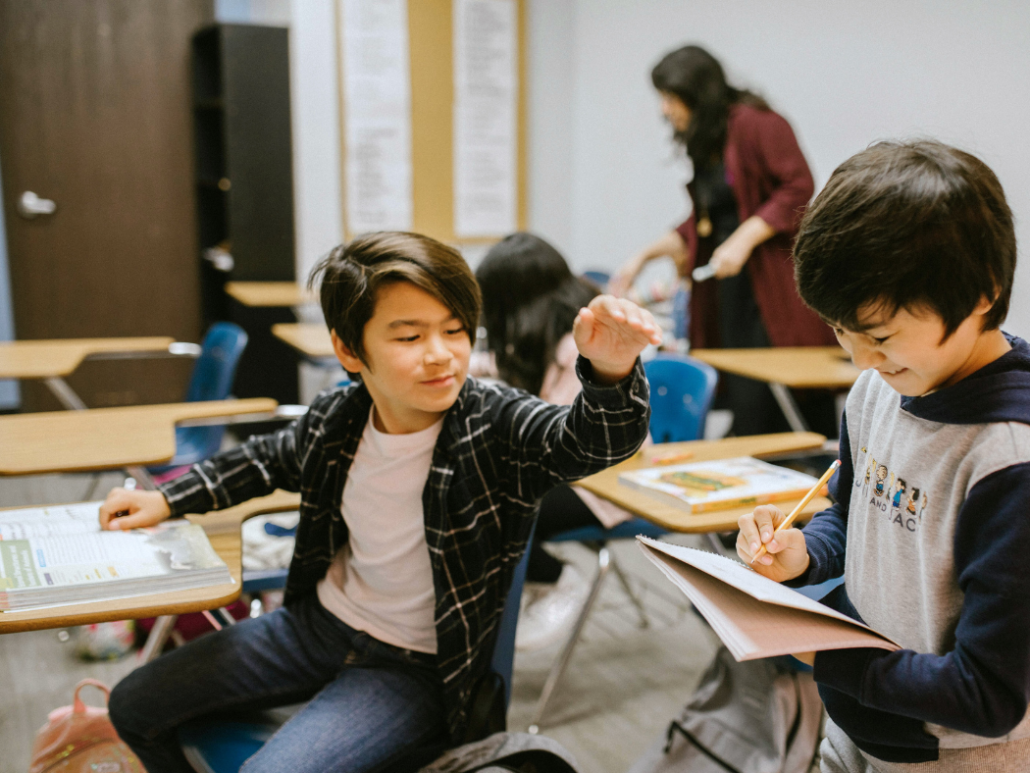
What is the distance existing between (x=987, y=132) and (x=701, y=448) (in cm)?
154

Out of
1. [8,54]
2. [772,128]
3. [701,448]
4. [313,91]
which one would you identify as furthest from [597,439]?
[8,54]

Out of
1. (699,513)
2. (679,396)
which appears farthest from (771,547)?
(679,396)

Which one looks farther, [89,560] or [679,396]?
A: [679,396]

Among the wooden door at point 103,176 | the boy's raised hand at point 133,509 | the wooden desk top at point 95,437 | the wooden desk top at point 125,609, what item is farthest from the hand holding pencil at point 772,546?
the wooden door at point 103,176

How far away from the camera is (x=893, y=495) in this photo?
88 cm

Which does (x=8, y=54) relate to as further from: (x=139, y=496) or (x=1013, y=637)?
(x=1013, y=637)

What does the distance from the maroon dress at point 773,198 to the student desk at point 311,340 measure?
4.92 feet

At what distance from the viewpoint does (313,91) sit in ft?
15.6

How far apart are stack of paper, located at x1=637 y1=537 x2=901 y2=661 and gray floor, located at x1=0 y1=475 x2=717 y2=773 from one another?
3.96 ft

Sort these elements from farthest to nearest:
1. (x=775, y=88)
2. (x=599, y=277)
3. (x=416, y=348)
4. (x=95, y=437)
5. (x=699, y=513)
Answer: (x=599, y=277), (x=775, y=88), (x=95, y=437), (x=699, y=513), (x=416, y=348)

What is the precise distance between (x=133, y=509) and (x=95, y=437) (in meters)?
0.68

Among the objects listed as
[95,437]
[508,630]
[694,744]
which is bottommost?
[694,744]

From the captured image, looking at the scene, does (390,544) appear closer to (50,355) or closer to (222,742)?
(222,742)

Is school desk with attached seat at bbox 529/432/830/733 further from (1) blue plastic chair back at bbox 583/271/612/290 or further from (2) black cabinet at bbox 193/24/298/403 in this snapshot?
(2) black cabinet at bbox 193/24/298/403
